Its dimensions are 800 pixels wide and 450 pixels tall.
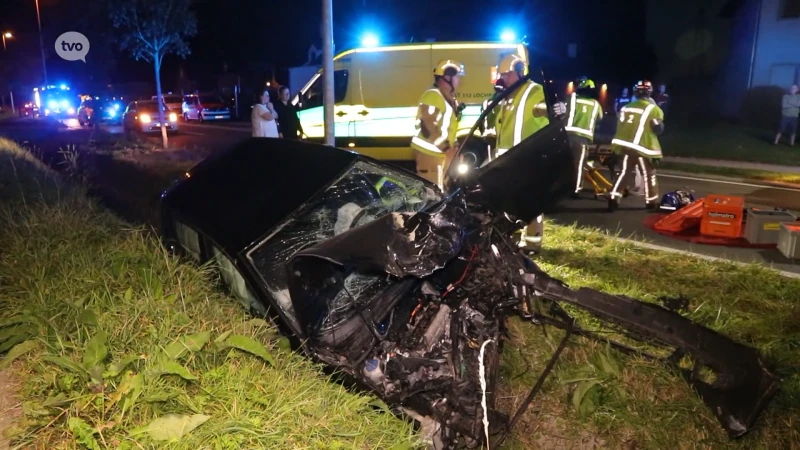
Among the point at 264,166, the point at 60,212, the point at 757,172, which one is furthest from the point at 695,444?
the point at 757,172

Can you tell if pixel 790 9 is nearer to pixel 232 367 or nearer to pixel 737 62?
pixel 737 62

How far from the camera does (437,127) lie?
6.05 m

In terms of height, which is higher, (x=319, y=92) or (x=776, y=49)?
(x=776, y=49)

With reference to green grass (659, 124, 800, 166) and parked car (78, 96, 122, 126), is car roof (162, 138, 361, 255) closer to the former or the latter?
green grass (659, 124, 800, 166)

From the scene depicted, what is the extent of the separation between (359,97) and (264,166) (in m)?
6.72

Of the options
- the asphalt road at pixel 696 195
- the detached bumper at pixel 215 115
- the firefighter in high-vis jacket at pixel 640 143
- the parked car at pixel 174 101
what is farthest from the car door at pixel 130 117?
the firefighter in high-vis jacket at pixel 640 143

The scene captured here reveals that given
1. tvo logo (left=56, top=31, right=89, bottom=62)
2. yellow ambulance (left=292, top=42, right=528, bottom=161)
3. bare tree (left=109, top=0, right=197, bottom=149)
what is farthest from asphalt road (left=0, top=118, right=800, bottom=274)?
bare tree (left=109, top=0, right=197, bottom=149)

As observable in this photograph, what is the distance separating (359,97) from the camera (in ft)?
34.0

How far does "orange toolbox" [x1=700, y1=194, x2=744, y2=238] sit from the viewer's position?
6.29 meters

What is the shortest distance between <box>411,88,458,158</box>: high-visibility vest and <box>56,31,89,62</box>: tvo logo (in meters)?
8.37

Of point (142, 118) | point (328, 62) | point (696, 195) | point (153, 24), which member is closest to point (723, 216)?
point (696, 195)

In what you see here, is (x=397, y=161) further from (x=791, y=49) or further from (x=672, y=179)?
(x=791, y=49)

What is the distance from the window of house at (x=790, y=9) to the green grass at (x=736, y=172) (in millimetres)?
12492

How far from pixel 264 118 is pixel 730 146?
1184cm
